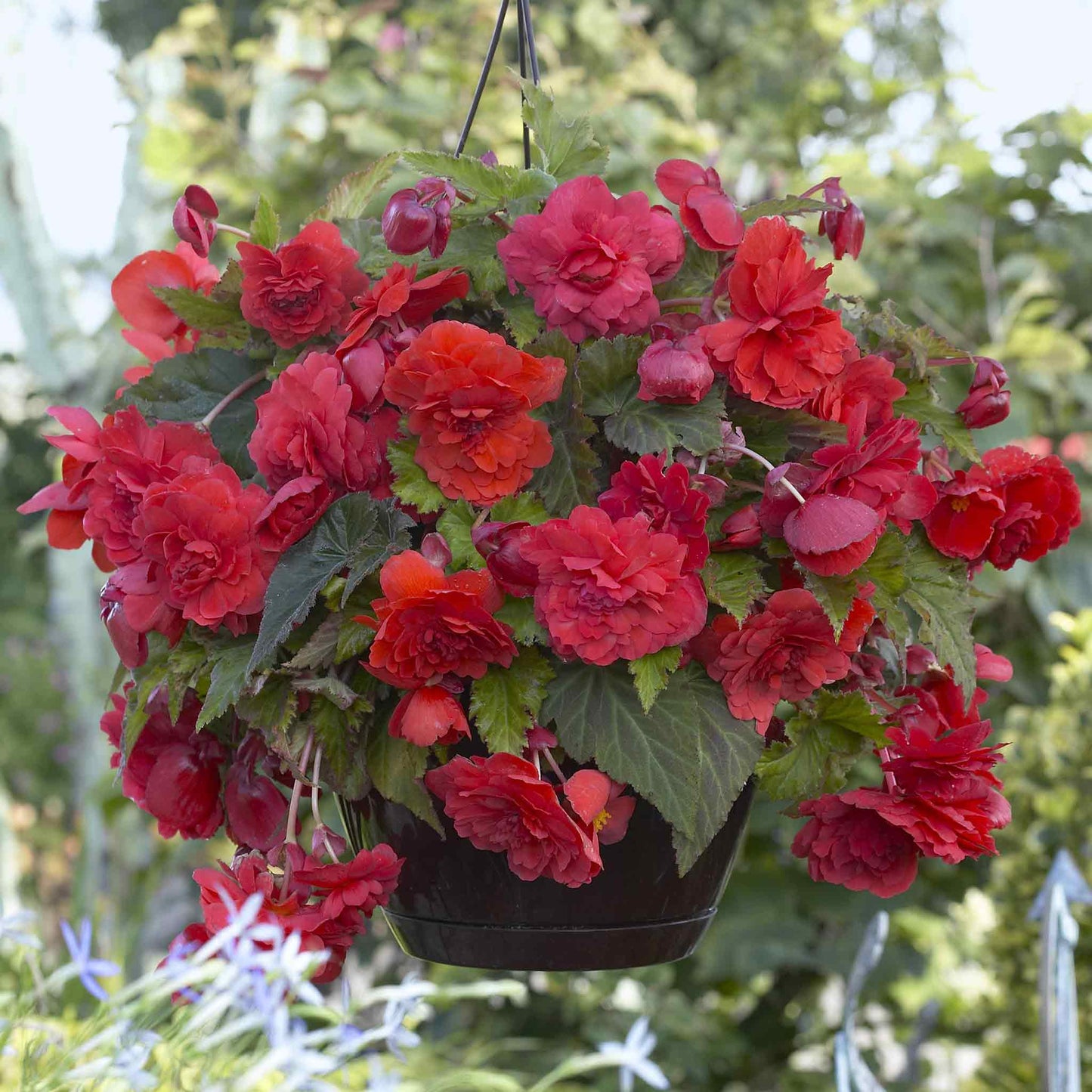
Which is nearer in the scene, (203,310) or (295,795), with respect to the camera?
(295,795)

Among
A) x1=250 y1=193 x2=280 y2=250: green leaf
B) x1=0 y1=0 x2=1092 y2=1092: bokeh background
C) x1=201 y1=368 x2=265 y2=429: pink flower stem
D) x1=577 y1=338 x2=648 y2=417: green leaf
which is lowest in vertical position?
x1=0 y1=0 x2=1092 y2=1092: bokeh background

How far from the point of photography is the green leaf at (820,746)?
79 cm

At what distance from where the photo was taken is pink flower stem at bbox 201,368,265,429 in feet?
2.76

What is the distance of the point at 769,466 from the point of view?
755 mm

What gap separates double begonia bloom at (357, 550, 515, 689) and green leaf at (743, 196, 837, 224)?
0.32 meters

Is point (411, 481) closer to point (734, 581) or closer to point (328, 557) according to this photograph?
point (328, 557)

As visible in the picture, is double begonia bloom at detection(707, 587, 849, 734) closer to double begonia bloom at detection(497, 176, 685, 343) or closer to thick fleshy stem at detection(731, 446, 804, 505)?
thick fleshy stem at detection(731, 446, 804, 505)

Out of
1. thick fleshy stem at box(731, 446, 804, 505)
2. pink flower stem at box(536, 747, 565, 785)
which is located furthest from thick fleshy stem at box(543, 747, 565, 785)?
thick fleshy stem at box(731, 446, 804, 505)

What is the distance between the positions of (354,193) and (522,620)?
0.39 m

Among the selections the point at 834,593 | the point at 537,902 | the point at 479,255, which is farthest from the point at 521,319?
the point at 537,902

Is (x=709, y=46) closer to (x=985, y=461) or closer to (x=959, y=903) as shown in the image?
(x=959, y=903)

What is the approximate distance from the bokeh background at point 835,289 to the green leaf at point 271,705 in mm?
1096

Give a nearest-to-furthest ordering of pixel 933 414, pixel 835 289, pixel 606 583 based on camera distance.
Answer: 1. pixel 606 583
2. pixel 933 414
3. pixel 835 289

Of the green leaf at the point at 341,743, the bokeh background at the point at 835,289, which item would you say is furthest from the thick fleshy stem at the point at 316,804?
the bokeh background at the point at 835,289
